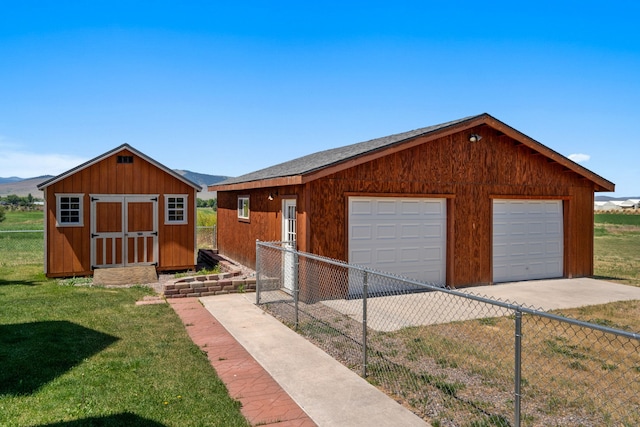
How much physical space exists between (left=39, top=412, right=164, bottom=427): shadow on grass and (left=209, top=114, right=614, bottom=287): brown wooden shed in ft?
19.6

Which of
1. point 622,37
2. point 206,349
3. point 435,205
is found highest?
point 622,37

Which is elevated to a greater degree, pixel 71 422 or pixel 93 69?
pixel 93 69

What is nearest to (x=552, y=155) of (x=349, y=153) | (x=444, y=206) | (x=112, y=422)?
(x=444, y=206)

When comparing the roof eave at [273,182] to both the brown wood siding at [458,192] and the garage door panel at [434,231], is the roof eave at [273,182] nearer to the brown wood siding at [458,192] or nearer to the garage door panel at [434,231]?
the brown wood siding at [458,192]

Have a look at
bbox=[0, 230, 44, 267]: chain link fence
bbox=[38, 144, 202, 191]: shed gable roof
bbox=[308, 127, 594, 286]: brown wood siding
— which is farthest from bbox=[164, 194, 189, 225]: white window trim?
bbox=[308, 127, 594, 286]: brown wood siding

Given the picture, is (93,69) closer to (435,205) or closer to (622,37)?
(435,205)

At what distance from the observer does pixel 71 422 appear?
403 cm

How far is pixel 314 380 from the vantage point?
5.25 metres

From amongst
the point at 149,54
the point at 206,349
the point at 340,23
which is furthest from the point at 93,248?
the point at 340,23

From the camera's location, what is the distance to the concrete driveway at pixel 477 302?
8.38 meters

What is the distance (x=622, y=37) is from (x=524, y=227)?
10332 millimetres

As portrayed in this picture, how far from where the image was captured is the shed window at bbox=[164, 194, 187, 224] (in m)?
13.9

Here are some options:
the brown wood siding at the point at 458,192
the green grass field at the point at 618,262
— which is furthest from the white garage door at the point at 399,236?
the green grass field at the point at 618,262

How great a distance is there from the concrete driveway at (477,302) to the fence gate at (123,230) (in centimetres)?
681
